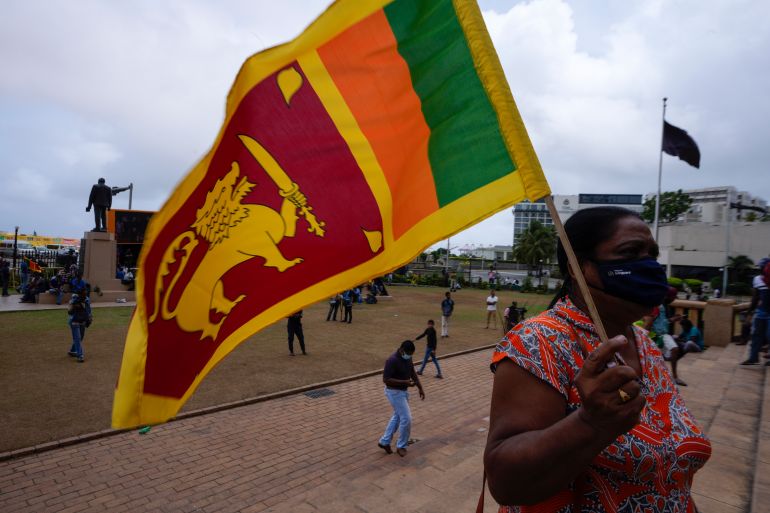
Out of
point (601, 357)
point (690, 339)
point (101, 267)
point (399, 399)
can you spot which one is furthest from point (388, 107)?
point (101, 267)

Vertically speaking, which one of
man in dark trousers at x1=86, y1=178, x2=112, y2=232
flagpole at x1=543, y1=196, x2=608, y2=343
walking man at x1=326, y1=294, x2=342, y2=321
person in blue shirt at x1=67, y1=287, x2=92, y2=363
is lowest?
walking man at x1=326, y1=294, x2=342, y2=321

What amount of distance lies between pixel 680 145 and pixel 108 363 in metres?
18.0

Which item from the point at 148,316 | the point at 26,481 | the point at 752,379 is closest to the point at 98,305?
the point at 26,481

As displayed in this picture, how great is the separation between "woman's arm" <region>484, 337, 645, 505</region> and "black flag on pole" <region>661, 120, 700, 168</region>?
53.7 feet

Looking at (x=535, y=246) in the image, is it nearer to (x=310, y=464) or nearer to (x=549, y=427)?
(x=310, y=464)

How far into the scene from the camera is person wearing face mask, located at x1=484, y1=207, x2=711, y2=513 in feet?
3.92

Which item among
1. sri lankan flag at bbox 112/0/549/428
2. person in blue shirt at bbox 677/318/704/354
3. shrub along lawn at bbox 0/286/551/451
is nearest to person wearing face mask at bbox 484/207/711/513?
sri lankan flag at bbox 112/0/549/428

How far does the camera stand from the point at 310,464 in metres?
6.08

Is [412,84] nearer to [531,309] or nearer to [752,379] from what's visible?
Result: [752,379]

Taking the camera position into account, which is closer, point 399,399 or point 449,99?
point 449,99

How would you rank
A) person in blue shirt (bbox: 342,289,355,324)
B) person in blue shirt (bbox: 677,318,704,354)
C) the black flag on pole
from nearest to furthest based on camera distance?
person in blue shirt (bbox: 677,318,704,354)
the black flag on pole
person in blue shirt (bbox: 342,289,355,324)

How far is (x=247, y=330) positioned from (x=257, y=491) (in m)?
3.96

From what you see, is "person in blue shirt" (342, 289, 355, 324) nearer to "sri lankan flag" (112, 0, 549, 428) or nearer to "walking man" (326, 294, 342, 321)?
"walking man" (326, 294, 342, 321)

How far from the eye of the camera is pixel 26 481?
545cm
